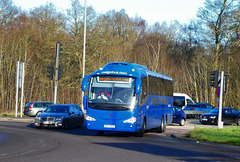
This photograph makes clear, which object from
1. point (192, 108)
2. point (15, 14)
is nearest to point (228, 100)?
point (192, 108)

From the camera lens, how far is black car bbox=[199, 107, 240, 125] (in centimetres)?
3403

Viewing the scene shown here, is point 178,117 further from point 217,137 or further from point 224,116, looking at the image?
point 217,137

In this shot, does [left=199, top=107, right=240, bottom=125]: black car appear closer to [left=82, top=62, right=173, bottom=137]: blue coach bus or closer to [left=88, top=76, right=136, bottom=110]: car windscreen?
[left=82, top=62, right=173, bottom=137]: blue coach bus

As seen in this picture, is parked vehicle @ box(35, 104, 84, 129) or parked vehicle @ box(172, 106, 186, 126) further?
parked vehicle @ box(172, 106, 186, 126)

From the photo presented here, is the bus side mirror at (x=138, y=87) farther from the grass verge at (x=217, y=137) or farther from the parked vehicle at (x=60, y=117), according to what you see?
the parked vehicle at (x=60, y=117)

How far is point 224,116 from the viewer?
35.2 meters

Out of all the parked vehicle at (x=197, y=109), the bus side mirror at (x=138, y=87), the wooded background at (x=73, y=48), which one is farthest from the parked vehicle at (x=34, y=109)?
the bus side mirror at (x=138, y=87)

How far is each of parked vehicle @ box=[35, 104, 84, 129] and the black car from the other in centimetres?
1135

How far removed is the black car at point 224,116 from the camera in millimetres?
34031

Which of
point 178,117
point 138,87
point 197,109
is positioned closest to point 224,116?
point 178,117

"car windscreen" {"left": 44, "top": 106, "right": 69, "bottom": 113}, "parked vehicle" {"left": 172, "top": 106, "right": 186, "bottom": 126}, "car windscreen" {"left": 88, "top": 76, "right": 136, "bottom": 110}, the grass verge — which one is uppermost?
"car windscreen" {"left": 88, "top": 76, "right": 136, "bottom": 110}

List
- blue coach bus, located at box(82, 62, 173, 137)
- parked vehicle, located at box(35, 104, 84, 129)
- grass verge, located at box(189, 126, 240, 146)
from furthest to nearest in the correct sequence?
parked vehicle, located at box(35, 104, 84, 129) → blue coach bus, located at box(82, 62, 173, 137) → grass verge, located at box(189, 126, 240, 146)

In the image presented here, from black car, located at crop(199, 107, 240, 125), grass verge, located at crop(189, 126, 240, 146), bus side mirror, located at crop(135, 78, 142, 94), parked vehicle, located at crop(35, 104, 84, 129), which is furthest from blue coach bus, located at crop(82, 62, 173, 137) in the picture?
black car, located at crop(199, 107, 240, 125)

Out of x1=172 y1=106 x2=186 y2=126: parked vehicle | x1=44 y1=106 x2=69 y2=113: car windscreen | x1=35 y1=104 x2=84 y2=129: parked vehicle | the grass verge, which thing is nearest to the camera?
the grass verge
